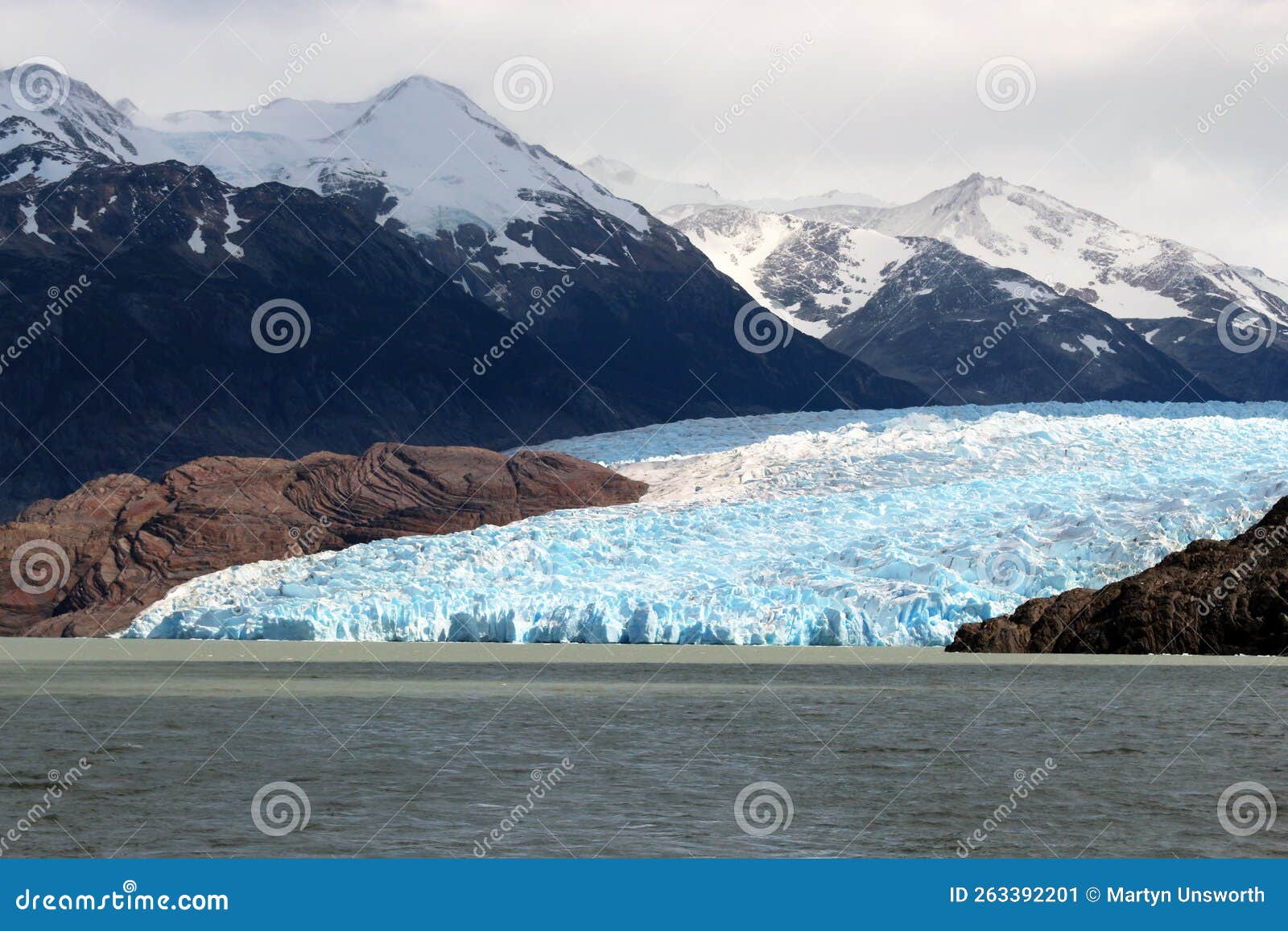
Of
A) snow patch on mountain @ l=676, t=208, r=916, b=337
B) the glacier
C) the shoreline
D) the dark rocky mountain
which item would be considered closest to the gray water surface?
the shoreline

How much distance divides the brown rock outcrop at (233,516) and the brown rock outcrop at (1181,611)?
19.0 metres

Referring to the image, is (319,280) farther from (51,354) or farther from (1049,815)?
(1049,815)

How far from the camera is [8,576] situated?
53.3m

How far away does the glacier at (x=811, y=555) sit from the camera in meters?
36.9

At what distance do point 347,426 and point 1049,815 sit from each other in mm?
97132

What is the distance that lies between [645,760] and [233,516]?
37880mm


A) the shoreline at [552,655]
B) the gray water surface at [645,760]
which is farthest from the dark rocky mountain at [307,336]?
the gray water surface at [645,760]

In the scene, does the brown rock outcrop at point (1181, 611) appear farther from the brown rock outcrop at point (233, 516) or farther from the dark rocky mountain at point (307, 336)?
the dark rocky mountain at point (307, 336)

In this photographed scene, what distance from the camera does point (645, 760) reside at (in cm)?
1833

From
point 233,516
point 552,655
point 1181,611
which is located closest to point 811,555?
point 552,655

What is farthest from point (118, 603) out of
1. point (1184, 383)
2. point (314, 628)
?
point (1184, 383)

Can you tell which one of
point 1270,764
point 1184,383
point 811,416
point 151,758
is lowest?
point 151,758

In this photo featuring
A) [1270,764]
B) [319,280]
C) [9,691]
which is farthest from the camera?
[319,280]

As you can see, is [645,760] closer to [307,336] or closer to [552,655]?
[552,655]
